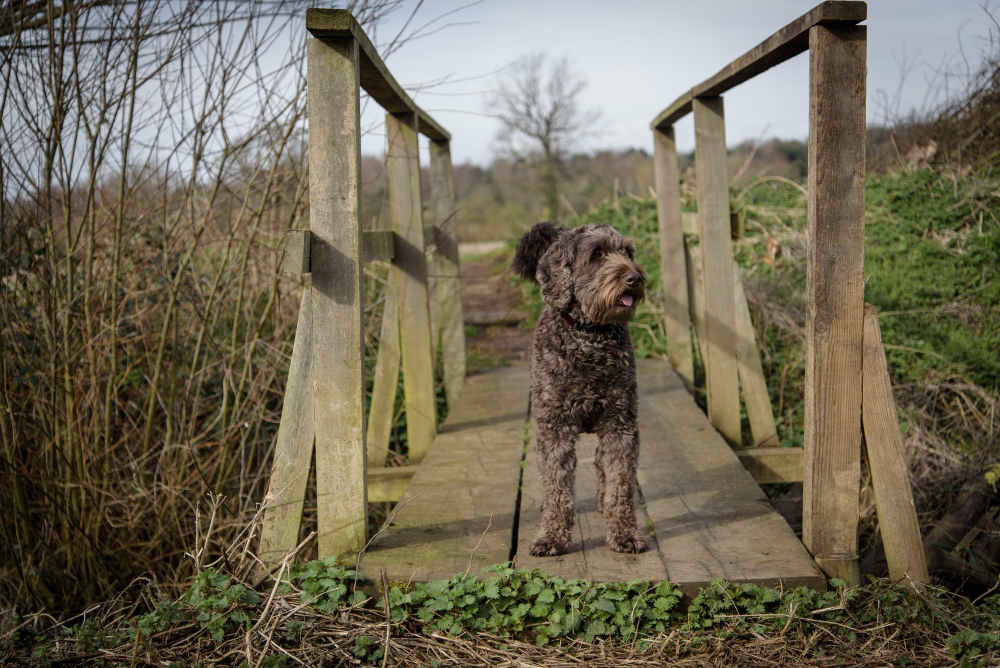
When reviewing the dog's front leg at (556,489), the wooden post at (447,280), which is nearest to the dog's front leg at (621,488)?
the dog's front leg at (556,489)

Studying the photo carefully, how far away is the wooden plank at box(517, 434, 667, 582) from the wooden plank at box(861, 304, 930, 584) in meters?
1.02

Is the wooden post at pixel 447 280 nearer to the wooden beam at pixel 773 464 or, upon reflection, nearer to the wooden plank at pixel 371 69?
the wooden plank at pixel 371 69

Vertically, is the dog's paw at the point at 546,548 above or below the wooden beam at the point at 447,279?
below

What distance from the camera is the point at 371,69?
3887 millimetres

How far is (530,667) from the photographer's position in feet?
9.50

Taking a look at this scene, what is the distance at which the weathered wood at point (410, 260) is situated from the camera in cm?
518

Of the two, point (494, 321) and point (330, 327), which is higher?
point (330, 327)

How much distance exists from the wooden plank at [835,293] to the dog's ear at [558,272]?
108 cm

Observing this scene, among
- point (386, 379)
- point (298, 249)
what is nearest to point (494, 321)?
point (386, 379)

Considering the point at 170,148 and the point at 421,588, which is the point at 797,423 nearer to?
the point at 421,588

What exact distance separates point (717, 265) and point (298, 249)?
3085 millimetres

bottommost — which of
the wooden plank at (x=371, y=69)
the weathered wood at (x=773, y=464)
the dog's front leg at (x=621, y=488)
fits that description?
the weathered wood at (x=773, y=464)

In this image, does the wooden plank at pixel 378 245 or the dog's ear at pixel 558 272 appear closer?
the dog's ear at pixel 558 272

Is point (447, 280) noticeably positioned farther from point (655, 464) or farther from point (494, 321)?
point (494, 321)
